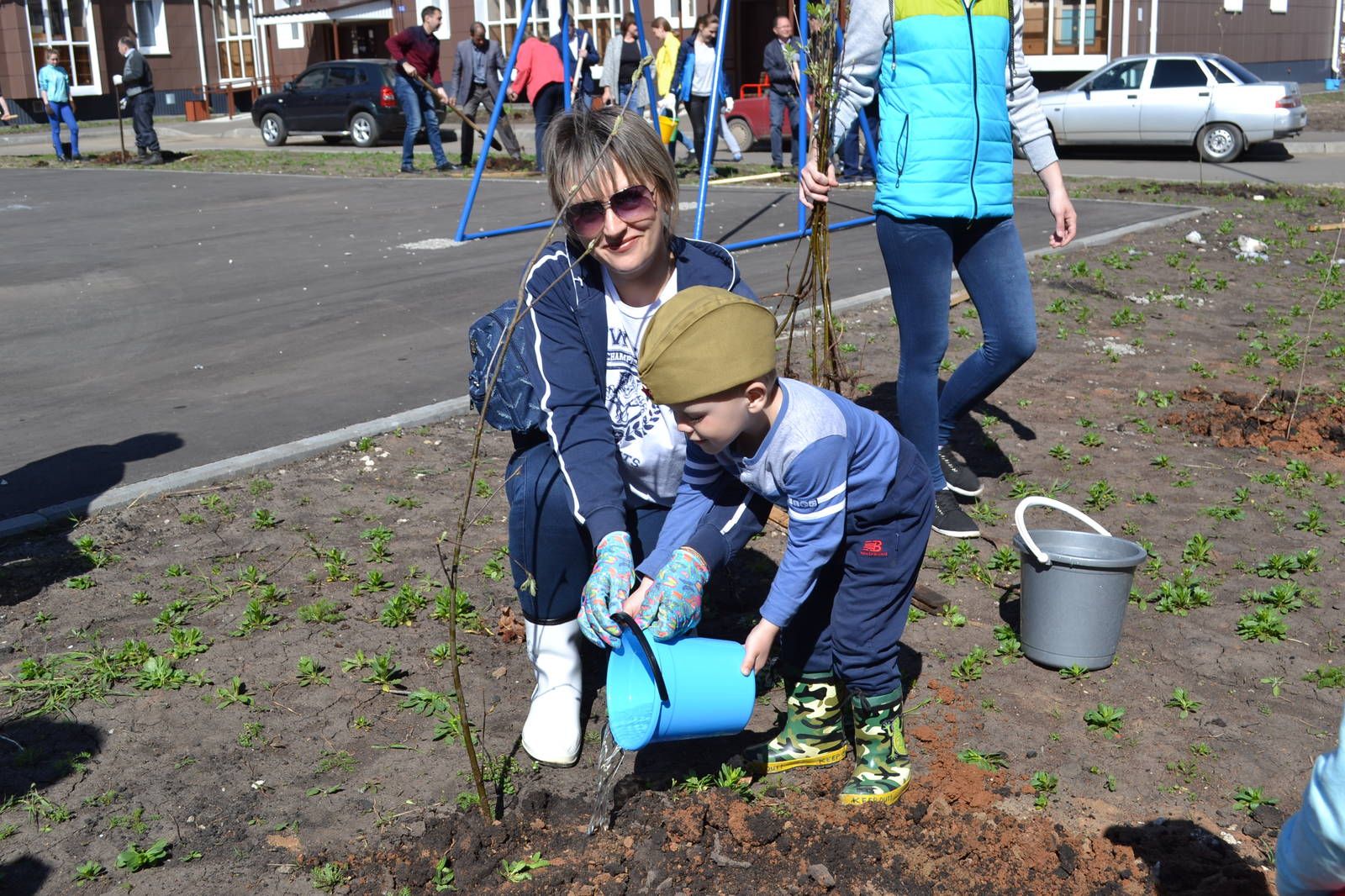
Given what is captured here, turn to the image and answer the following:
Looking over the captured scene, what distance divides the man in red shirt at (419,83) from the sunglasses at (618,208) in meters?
14.1

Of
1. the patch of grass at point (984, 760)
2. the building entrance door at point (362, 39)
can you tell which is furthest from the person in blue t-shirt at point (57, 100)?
the patch of grass at point (984, 760)

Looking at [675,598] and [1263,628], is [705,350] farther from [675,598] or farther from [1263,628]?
[1263,628]

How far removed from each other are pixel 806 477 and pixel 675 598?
0.40 meters

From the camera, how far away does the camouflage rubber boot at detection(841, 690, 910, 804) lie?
292 cm

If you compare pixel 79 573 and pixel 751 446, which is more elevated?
pixel 751 446

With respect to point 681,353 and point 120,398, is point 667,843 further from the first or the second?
point 120,398

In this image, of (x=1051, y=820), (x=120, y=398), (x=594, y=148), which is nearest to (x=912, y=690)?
(x=1051, y=820)

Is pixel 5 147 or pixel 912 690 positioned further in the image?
pixel 5 147

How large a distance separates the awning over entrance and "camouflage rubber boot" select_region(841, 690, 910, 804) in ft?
115

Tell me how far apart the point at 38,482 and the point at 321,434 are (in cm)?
114

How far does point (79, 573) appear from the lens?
162 inches

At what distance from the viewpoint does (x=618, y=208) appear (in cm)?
298

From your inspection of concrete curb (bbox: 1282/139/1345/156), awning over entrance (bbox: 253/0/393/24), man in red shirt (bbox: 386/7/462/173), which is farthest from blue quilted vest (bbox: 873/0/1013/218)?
awning over entrance (bbox: 253/0/393/24)

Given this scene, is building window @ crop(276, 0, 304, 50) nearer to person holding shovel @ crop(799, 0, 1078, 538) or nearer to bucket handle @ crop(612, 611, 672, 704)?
person holding shovel @ crop(799, 0, 1078, 538)
